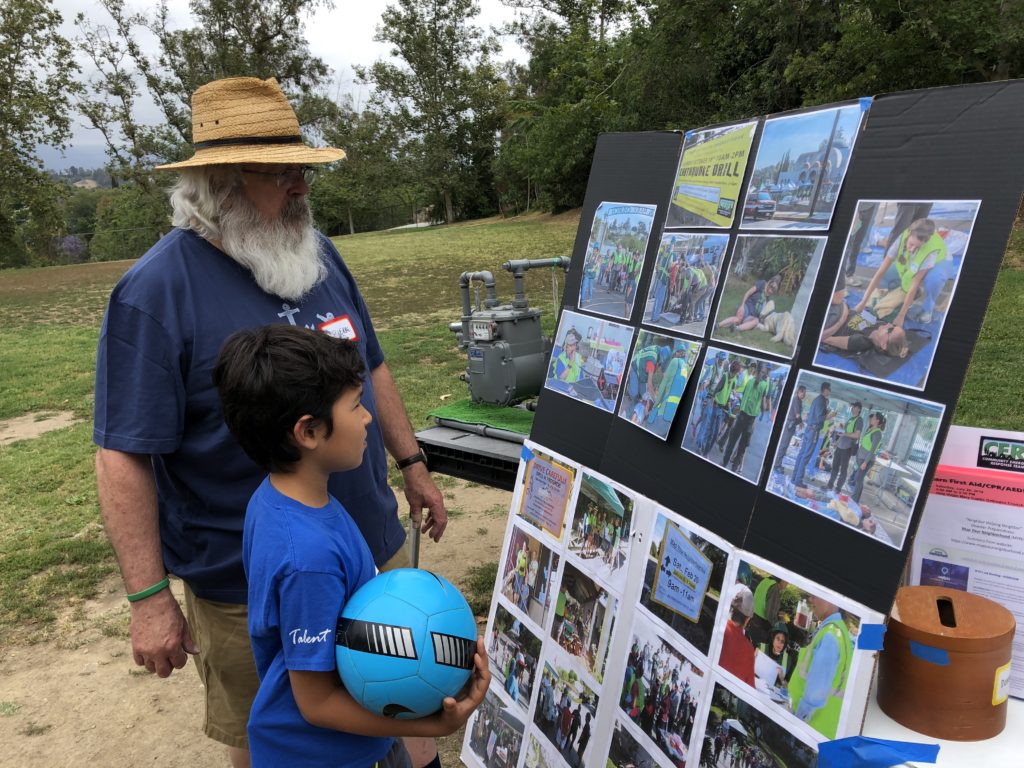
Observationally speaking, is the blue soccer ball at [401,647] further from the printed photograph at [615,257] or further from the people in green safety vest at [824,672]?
Answer: the printed photograph at [615,257]

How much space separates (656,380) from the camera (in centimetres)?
178

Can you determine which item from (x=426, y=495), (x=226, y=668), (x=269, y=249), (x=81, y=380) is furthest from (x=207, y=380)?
(x=81, y=380)

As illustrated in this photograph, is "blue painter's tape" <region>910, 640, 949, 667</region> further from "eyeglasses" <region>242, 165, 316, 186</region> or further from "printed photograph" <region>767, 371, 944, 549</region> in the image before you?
"eyeglasses" <region>242, 165, 316, 186</region>

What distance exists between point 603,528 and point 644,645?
0.31m

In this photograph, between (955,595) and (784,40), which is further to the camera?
(784,40)

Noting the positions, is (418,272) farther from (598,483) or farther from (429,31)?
(429,31)

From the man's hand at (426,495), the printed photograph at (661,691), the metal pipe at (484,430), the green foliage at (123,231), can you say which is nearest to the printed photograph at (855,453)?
the printed photograph at (661,691)

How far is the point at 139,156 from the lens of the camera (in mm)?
28156

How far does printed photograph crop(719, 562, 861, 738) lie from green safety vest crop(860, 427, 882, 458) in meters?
0.27

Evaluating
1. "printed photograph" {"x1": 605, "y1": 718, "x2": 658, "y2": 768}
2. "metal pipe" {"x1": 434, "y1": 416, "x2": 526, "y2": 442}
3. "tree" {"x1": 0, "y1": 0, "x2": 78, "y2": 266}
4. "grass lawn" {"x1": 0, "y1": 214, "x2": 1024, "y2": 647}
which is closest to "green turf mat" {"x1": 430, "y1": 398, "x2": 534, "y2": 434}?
"metal pipe" {"x1": 434, "y1": 416, "x2": 526, "y2": 442}

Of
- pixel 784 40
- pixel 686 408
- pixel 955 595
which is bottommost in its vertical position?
pixel 955 595

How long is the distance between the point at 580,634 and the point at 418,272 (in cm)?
1644

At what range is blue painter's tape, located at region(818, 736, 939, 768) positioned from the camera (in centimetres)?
117

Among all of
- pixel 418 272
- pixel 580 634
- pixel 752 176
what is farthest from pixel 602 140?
pixel 418 272
